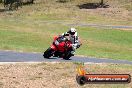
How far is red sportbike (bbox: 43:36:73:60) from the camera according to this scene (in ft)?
73.5

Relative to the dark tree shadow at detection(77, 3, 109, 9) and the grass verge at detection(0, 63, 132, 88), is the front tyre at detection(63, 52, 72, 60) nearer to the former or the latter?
the grass verge at detection(0, 63, 132, 88)

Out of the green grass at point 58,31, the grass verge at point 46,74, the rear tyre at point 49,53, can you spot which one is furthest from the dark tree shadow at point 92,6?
the grass verge at point 46,74

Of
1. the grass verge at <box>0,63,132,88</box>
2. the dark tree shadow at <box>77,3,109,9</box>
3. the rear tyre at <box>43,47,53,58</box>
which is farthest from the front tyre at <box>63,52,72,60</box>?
the dark tree shadow at <box>77,3,109,9</box>

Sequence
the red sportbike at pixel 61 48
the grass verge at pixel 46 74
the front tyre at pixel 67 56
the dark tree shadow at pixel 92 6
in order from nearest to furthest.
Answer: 1. the grass verge at pixel 46 74
2. the red sportbike at pixel 61 48
3. the front tyre at pixel 67 56
4. the dark tree shadow at pixel 92 6

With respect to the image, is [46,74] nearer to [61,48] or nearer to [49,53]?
[61,48]

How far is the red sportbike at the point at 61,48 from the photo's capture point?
2241 centimetres

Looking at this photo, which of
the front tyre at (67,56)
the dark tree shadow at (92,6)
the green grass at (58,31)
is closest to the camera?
the front tyre at (67,56)

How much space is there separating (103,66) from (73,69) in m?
2.26

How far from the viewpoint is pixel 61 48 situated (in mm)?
22609

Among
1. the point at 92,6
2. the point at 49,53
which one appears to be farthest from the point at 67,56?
the point at 92,6

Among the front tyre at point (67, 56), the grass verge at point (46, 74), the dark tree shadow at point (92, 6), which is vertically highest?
the grass verge at point (46, 74)

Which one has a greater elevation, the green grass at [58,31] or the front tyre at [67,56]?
the front tyre at [67,56]

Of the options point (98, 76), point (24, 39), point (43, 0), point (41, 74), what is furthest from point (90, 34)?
point (43, 0)

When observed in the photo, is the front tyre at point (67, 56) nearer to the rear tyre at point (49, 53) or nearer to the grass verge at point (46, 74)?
the rear tyre at point (49, 53)
